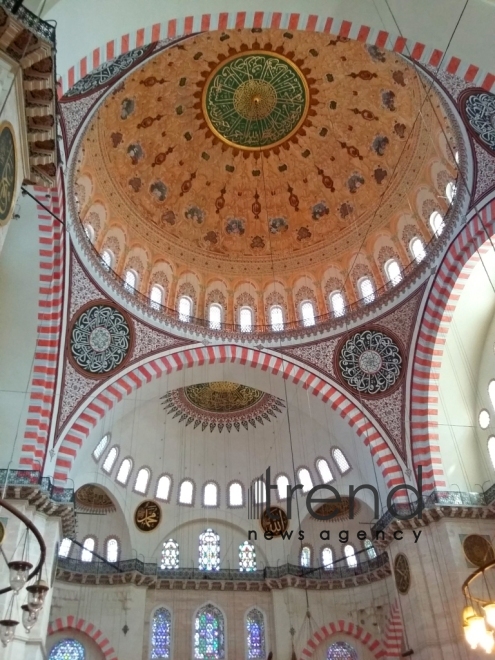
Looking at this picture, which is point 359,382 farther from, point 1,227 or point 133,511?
point 1,227

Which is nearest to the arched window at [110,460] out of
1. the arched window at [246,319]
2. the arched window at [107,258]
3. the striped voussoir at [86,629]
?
the striped voussoir at [86,629]

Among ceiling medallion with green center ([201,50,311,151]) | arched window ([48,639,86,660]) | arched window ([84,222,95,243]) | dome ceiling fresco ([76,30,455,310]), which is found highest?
ceiling medallion with green center ([201,50,311,151])

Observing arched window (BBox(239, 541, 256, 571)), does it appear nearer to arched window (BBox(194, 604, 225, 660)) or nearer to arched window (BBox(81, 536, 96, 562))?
arched window (BBox(194, 604, 225, 660))

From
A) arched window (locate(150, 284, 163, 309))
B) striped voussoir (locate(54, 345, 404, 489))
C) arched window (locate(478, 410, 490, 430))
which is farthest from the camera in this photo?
arched window (locate(150, 284, 163, 309))

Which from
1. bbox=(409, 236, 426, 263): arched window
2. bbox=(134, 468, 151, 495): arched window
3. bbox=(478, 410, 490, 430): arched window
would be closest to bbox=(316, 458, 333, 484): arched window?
bbox=(478, 410, 490, 430): arched window

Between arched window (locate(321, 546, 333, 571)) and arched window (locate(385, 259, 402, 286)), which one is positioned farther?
arched window (locate(321, 546, 333, 571))

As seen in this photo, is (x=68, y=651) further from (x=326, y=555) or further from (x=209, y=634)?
(x=326, y=555)

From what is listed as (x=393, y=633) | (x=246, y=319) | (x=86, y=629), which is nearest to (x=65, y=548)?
(x=86, y=629)
